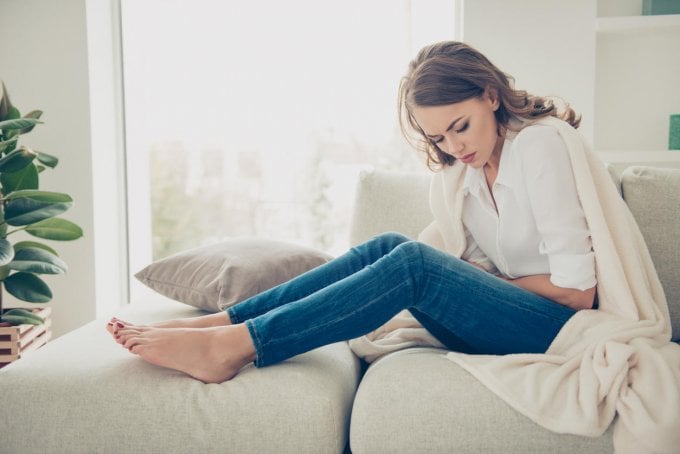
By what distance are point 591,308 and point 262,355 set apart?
815 millimetres

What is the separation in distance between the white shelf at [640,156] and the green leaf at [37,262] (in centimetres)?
225

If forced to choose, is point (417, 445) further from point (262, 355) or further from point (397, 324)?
point (397, 324)

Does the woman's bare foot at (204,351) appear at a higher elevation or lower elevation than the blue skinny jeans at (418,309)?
lower

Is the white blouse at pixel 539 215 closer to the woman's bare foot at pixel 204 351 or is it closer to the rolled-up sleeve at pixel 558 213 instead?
the rolled-up sleeve at pixel 558 213

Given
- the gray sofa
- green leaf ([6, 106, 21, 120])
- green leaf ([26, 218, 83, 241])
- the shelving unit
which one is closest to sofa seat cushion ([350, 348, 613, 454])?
the gray sofa

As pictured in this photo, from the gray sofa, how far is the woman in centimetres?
8

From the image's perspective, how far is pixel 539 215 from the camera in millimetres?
1495

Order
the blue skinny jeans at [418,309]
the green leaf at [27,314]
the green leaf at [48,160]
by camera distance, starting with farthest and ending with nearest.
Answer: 1. the green leaf at [48,160]
2. the green leaf at [27,314]
3. the blue skinny jeans at [418,309]

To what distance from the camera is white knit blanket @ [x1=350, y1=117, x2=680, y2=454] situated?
48.1 inches

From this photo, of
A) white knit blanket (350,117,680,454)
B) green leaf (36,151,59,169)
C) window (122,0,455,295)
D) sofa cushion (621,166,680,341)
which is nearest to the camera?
white knit blanket (350,117,680,454)

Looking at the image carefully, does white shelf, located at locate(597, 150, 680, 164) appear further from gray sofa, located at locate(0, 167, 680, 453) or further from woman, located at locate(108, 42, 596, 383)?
gray sofa, located at locate(0, 167, 680, 453)

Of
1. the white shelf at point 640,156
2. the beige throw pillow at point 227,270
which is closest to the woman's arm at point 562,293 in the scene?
the beige throw pillow at point 227,270

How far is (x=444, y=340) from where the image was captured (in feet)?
5.32

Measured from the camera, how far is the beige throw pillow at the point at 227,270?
71.4 inches
